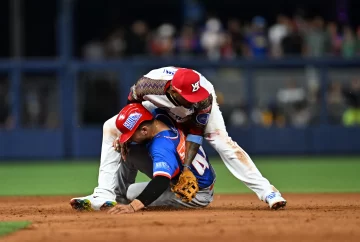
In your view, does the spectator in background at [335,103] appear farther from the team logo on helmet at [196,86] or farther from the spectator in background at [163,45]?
the team logo on helmet at [196,86]

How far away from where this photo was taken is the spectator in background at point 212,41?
19.1 m

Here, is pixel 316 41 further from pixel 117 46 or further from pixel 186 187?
pixel 186 187

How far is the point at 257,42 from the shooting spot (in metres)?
19.1

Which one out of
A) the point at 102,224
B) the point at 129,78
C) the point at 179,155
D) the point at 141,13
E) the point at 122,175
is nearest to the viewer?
the point at 102,224

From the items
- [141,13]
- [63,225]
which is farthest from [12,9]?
[63,225]

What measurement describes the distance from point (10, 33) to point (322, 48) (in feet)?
28.2

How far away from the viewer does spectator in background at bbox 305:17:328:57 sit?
62.1ft

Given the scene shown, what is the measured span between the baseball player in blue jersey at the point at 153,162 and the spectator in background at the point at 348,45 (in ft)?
39.2

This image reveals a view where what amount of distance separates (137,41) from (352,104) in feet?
17.0

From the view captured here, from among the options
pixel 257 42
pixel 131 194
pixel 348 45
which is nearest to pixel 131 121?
pixel 131 194

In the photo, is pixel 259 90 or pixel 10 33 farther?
pixel 10 33

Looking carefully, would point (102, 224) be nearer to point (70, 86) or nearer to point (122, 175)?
point (122, 175)

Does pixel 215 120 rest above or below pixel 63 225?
above

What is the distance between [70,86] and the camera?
752 inches
